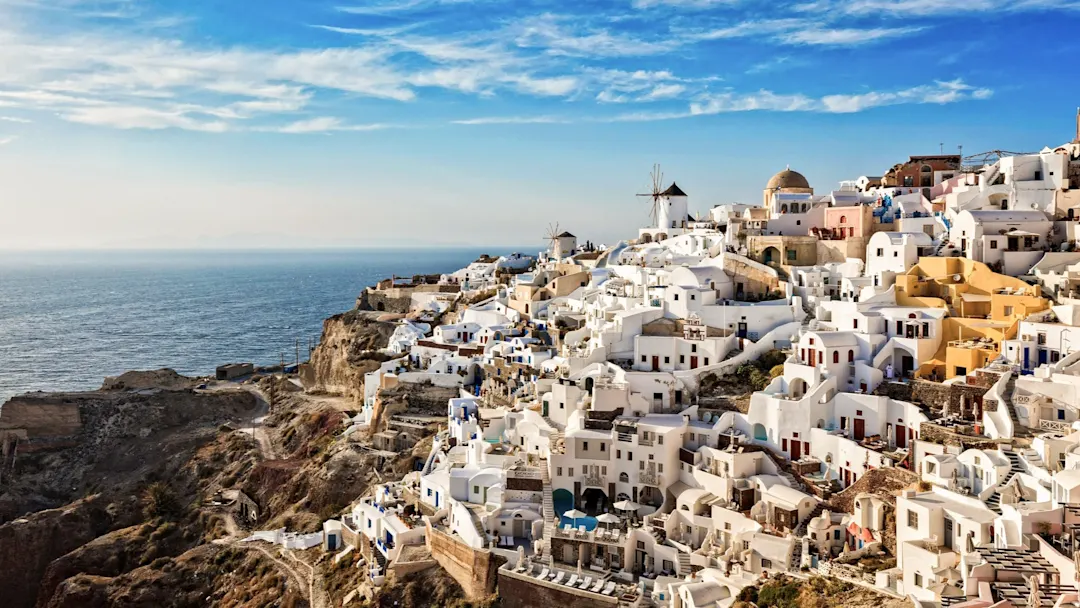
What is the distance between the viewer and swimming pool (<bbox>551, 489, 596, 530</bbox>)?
80.6ft

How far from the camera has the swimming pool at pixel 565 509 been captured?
24.6 meters

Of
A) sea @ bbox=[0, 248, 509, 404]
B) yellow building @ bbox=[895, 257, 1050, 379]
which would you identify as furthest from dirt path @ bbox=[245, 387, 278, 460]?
yellow building @ bbox=[895, 257, 1050, 379]

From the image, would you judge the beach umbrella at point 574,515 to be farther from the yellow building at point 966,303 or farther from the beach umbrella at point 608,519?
the yellow building at point 966,303

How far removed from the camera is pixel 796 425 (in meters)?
25.8

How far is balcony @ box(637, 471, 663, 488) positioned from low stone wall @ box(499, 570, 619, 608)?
5.17 m

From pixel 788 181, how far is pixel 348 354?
26814 mm

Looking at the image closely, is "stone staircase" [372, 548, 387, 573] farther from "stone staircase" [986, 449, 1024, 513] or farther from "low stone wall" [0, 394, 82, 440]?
"low stone wall" [0, 394, 82, 440]

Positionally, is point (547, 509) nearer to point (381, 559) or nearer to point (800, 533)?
point (381, 559)

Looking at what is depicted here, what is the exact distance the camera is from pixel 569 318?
39625 millimetres

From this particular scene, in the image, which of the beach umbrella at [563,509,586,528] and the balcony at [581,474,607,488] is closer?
the beach umbrella at [563,509,586,528]

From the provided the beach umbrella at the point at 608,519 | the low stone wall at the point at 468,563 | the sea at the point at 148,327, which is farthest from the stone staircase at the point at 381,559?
the sea at the point at 148,327

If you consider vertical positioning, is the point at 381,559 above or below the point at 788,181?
below

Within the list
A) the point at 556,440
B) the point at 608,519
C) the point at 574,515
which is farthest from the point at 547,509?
the point at 556,440

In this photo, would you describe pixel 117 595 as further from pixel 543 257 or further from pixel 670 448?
pixel 543 257
